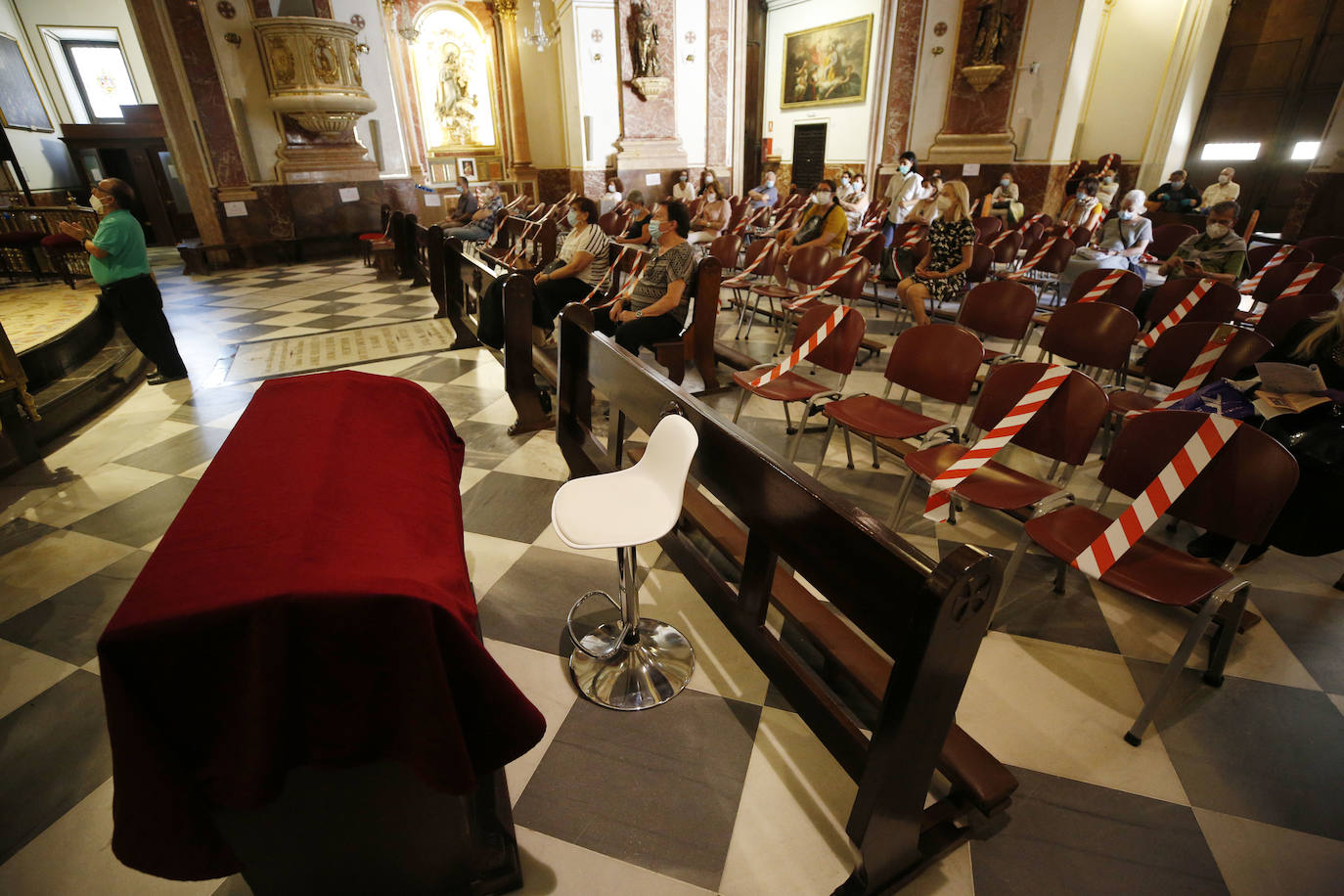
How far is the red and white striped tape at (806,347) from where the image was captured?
9.86 feet

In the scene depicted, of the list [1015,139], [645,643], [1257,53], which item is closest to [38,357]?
[645,643]

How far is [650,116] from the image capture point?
400 inches

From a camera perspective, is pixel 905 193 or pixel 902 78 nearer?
pixel 905 193

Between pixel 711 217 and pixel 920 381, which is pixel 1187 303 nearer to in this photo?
pixel 920 381

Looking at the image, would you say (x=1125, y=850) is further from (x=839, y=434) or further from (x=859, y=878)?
(x=839, y=434)

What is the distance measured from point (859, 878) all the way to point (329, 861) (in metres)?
1.08

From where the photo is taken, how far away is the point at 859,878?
50.3 inches

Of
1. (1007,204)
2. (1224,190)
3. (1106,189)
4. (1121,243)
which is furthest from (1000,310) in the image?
(1106,189)

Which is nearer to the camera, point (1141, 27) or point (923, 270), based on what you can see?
point (923, 270)

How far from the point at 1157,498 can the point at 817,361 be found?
170 cm

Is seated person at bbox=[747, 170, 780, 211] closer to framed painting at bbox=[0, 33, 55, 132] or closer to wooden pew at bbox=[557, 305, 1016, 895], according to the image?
wooden pew at bbox=[557, 305, 1016, 895]

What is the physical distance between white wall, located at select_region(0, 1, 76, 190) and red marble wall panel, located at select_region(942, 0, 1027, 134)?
1476 centimetres

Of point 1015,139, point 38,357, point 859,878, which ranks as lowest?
point 859,878

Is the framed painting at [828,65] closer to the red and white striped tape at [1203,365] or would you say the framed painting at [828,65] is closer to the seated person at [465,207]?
the seated person at [465,207]
